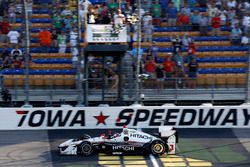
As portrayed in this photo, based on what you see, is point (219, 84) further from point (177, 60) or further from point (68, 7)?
point (68, 7)

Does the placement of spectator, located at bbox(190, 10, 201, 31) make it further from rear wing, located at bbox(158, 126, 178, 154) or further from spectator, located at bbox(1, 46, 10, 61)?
rear wing, located at bbox(158, 126, 178, 154)

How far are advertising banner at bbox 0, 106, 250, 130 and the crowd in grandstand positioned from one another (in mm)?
2632

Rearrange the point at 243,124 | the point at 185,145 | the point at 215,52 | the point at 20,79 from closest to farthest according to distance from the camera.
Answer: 1. the point at 185,145
2. the point at 243,124
3. the point at 20,79
4. the point at 215,52

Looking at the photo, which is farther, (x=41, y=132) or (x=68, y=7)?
(x=68, y=7)

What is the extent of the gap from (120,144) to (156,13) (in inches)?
355

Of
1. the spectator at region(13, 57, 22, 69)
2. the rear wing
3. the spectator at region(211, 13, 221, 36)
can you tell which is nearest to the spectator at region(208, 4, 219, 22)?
the spectator at region(211, 13, 221, 36)

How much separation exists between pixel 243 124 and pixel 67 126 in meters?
5.59

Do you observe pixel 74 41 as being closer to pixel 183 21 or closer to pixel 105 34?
pixel 105 34

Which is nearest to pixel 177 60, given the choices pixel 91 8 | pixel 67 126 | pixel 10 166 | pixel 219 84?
pixel 219 84

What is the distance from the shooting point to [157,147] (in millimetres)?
22672

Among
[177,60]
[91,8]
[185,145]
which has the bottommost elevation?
[185,145]

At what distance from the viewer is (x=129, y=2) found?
30219 millimetres

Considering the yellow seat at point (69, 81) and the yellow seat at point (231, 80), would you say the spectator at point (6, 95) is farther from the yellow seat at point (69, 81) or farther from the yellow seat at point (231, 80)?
the yellow seat at point (231, 80)

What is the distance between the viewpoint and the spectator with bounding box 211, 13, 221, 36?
30.4 meters
